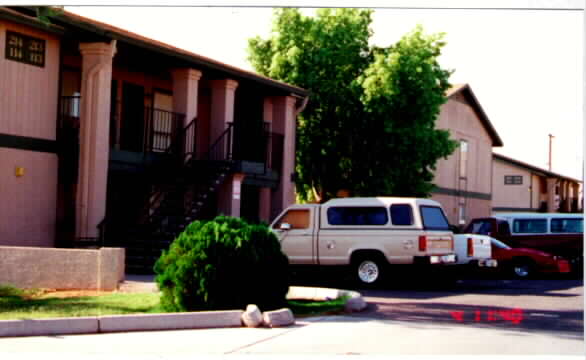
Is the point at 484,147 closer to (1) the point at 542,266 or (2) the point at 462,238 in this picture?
(1) the point at 542,266

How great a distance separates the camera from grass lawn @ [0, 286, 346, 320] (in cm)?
1185

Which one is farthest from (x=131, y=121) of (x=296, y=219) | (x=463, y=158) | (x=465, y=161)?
(x=465, y=161)

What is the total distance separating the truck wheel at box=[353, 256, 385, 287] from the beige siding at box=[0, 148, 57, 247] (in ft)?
22.2

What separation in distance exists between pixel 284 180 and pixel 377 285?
8.38 m

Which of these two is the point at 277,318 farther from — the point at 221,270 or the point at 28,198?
the point at 28,198

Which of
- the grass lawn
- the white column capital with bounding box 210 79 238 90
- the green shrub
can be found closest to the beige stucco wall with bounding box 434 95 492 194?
the white column capital with bounding box 210 79 238 90

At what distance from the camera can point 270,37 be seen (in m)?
28.4

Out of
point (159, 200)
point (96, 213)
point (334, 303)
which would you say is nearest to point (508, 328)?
point (334, 303)

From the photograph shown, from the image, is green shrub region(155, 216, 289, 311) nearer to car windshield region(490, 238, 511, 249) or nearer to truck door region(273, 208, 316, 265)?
truck door region(273, 208, 316, 265)

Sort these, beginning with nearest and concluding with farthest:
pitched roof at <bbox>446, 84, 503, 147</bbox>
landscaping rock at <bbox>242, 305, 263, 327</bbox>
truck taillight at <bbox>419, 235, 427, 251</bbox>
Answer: landscaping rock at <bbox>242, 305, 263, 327</bbox>, truck taillight at <bbox>419, 235, 427, 251</bbox>, pitched roof at <bbox>446, 84, 503, 147</bbox>

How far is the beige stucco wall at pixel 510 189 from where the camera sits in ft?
144

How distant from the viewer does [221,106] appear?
78.8 feet

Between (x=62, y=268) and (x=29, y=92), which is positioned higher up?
(x=29, y=92)

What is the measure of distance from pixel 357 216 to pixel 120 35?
6597mm
